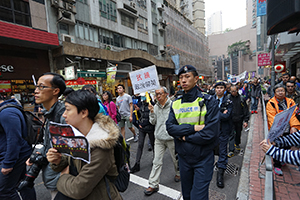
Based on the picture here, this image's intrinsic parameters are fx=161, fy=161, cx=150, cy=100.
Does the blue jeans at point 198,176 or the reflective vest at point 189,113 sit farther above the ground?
the reflective vest at point 189,113

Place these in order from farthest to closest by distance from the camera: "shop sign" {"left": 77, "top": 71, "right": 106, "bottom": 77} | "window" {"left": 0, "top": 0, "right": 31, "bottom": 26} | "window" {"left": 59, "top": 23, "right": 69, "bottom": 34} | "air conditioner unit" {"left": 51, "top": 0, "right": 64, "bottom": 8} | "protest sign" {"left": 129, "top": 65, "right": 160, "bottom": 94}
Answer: "shop sign" {"left": 77, "top": 71, "right": 106, "bottom": 77} < "window" {"left": 59, "top": 23, "right": 69, "bottom": 34} < "air conditioner unit" {"left": 51, "top": 0, "right": 64, "bottom": 8} < "window" {"left": 0, "top": 0, "right": 31, "bottom": 26} < "protest sign" {"left": 129, "top": 65, "right": 160, "bottom": 94}

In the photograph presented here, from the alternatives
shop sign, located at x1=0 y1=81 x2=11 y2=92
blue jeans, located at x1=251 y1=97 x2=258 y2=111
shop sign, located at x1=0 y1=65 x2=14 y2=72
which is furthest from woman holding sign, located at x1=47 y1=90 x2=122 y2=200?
shop sign, located at x1=0 y1=65 x2=14 y2=72

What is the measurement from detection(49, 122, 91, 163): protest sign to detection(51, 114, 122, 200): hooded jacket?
0.11 meters

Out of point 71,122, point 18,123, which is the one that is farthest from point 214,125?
point 18,123

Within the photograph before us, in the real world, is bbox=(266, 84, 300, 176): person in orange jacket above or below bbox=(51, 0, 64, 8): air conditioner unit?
below

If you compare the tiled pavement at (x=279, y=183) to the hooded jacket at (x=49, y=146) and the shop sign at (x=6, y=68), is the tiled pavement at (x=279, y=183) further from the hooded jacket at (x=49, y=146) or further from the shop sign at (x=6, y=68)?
the shop sign at (x=6, y=68)

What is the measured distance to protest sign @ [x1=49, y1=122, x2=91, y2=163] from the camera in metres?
1.15

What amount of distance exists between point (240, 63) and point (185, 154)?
77.4 meters

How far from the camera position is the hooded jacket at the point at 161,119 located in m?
3.28

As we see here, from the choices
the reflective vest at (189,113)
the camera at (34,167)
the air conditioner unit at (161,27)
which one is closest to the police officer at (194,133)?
A: the reflective vest at (189,113)

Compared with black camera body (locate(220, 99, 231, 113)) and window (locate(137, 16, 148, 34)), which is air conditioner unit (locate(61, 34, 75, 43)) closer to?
window (locate(137, 16, 148, 34))

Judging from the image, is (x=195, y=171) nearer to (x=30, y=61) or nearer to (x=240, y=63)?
(x=30, y=61)

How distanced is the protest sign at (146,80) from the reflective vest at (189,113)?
1624 millimetres

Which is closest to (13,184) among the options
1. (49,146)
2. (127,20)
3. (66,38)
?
(49,146)
